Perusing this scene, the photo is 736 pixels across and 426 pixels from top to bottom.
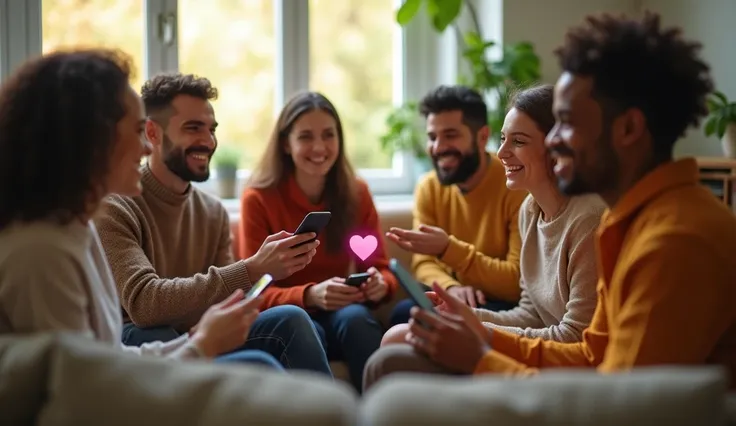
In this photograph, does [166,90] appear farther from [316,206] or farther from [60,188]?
[60,188]

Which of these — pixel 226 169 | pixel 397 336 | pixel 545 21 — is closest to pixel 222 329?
pixel 397 336

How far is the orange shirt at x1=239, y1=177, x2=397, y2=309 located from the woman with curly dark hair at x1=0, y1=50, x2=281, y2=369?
3.88ft

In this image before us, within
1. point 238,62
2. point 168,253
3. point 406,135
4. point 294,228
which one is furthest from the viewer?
point 406,135

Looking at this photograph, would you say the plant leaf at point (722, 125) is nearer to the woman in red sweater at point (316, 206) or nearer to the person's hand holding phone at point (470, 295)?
the person's hand holding phone at point (470, 295)

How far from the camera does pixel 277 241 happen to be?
2.51 m

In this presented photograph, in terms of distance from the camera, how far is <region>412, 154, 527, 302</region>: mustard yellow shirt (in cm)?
297

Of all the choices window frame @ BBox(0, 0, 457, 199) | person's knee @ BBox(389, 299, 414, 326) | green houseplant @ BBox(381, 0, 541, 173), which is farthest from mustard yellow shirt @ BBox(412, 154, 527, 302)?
window frame @ BBox(0, 0, 457, 199)

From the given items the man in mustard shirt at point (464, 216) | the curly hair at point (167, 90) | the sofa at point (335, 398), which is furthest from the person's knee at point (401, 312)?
the sofa at point (335, 398)

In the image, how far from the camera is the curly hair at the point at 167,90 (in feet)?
9.11

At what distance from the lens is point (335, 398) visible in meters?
1.25

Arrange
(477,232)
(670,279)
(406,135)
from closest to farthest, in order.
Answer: (670,279)
(477,232)
(406,135)

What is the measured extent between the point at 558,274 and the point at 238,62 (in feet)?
6.73

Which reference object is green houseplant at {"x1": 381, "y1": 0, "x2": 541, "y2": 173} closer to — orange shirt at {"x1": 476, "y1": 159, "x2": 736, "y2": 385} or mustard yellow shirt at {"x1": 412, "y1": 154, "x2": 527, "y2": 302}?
mustard yellow shirt at {"x1": 412, "y1": 154, "x2": 527, "y2": 302}

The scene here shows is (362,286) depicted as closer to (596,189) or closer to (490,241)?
(490,241)
